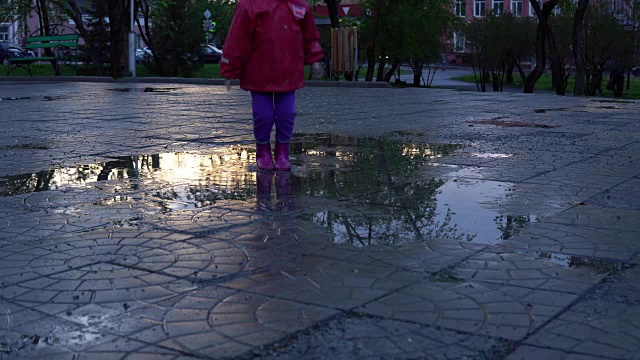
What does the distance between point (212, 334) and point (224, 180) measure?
348cm

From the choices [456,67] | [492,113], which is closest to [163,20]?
[492,113]

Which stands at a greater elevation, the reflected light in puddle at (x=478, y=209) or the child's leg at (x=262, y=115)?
the child's leg at (x=262, y=115)

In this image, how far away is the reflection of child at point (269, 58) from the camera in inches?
276

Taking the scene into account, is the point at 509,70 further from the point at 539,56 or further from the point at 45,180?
the point at 45,180

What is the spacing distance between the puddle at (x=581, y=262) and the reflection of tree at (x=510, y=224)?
16.6 inches

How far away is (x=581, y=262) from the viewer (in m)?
4.27

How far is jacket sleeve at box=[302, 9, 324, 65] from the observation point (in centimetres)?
731

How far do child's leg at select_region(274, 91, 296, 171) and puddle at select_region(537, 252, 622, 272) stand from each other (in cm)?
321

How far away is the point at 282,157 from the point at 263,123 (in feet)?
1.04

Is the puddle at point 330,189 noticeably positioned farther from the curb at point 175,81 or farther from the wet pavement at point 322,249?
the curb at point 175,81

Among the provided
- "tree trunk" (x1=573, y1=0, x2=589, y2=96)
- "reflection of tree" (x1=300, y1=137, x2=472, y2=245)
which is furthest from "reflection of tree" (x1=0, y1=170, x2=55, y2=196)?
"tree trunk" (x1=573, y1=0, x2=589, y2=96)

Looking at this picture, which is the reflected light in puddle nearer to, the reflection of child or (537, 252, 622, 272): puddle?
(537, 252, 622, 272): puddle

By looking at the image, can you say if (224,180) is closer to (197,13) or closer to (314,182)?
(314,182)

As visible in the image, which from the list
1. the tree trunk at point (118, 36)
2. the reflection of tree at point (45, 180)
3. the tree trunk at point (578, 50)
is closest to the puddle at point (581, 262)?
the reflection of tree at point (45, 180)
